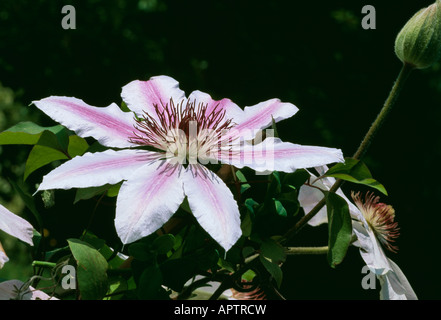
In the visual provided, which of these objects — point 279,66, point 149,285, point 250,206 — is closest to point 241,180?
point 250,206

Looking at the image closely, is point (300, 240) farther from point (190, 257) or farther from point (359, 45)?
point (190, 257)

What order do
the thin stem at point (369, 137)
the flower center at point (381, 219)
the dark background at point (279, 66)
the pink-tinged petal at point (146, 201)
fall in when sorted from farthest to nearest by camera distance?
the dark background at point (279, 66) < the flower center at point (381, 219) < the thin stem at point (369, 137) < the pink-tinged petal at point (146, 201)

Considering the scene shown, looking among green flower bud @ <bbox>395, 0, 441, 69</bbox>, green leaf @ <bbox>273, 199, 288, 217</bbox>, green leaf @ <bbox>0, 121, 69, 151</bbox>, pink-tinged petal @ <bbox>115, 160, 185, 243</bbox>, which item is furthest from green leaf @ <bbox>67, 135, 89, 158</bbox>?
green flower bud @ <bbox>395, 0, 441, 69</bbox>

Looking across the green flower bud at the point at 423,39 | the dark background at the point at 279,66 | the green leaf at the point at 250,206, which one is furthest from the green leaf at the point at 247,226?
the dark background at the point at 279,66

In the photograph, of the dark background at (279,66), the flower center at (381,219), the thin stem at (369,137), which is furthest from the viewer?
the dark background at (279,66)

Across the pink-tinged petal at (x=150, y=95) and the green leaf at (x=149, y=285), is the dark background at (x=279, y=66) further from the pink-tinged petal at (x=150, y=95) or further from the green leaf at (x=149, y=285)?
the green leaf at (x=149, y=285)

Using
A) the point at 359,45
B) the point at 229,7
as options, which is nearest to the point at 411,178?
the point at 359,45

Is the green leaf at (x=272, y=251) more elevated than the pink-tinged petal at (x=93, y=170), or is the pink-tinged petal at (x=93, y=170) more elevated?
the pink-tinged petal at (x=93, y=170)

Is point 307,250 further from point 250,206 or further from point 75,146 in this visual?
point 75,146
